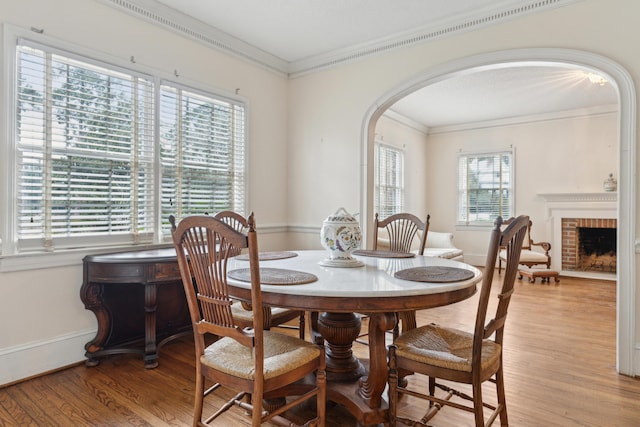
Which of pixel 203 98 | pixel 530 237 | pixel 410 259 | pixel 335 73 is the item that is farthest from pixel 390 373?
pixel 530 237


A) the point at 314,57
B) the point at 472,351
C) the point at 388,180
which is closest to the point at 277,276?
the point at 472,351

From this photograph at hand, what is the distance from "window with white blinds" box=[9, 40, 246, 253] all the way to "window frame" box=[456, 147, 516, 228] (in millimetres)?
5255

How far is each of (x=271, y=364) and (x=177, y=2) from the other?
2.96m

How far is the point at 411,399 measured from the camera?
226 cm

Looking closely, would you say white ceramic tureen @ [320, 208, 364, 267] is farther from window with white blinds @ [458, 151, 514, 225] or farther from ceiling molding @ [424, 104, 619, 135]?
ceiling molding @ [424, 104, 619, 135]

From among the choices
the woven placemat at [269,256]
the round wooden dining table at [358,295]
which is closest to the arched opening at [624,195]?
the round wooden dining table at [358,295]

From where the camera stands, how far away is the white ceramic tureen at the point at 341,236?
2035 mm

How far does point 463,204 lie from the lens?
7473 mm

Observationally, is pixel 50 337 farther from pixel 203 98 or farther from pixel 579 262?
pixel 579 262

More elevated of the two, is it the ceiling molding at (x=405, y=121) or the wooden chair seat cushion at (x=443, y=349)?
the ceiling molding at (x=405, y=121)

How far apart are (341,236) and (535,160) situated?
→ 19.7 feet

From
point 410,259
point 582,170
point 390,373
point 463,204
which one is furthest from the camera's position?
point 463,204

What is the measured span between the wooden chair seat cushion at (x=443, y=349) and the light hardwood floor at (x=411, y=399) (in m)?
0.51

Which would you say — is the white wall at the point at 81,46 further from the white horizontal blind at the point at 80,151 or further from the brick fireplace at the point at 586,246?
the brick fireplace at the point at 586,246
